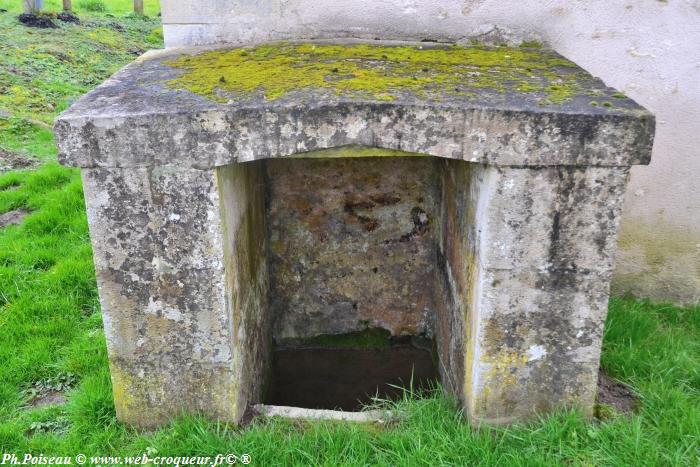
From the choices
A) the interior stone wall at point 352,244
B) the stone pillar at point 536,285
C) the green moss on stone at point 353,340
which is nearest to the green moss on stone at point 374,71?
the stone pillar at point 536,285

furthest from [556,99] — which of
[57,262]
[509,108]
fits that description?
[57,262]

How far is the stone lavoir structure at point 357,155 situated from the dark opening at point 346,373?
31.8 inches

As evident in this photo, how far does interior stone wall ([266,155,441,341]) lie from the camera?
395cm

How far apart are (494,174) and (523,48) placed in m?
1.43

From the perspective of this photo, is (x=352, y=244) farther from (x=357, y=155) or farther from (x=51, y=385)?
(x=51, y=385)

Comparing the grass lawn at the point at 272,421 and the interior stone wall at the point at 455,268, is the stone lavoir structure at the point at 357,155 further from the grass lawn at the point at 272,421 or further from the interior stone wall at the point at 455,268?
the grass lawn at the point at 272,421

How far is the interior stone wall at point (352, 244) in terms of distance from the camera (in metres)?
3.95

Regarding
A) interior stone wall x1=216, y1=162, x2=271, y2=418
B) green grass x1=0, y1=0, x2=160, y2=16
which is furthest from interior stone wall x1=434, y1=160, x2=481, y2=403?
green grass x1=0, y1=0, x2=160, y2=16

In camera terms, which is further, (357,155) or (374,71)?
(374,71)

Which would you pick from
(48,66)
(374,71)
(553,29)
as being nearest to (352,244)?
(374,71)

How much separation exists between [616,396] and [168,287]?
2282 millimetres

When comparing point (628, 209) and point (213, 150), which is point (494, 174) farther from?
point (628, 209)

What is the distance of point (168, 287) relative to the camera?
101 inches

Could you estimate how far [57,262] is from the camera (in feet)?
14.5
